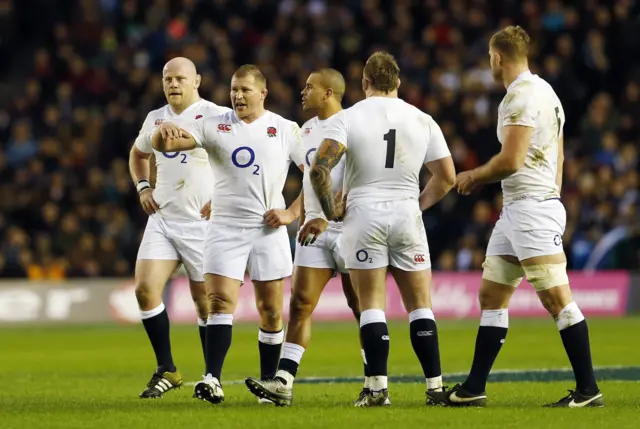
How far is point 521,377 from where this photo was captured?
40.3ft

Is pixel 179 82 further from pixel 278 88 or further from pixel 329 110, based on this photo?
pixel 278 88

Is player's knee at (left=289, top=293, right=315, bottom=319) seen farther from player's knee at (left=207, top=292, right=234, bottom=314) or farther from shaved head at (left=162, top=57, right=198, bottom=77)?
shaved head at (left=162, top=57, right=198, bottom=77)

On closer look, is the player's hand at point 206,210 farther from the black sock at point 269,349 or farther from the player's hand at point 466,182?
the player's hand at point 466,182

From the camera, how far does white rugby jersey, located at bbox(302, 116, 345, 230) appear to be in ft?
32.1

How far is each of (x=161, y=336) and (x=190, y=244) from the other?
0.78m

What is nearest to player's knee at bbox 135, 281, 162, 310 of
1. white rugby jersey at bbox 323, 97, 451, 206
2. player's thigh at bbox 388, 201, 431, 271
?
white rugby jersey at bbox 323, 97, 451, 206

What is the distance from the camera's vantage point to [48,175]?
76.1ft

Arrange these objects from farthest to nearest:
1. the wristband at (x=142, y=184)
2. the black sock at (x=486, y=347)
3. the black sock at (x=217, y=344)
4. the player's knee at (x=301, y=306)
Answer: the wristband at (x=142, y=184)
the player's knee at (x=301, y=306)
the black sock at (x=217, y=344)
the black sock at (x=486, y=347)

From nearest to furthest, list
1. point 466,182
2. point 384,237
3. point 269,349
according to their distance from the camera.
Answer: point 466,182 → point 384,237 → point 269,349

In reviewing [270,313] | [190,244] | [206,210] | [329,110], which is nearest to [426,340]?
[270,313]

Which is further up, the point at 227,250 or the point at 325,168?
the point at 325,168

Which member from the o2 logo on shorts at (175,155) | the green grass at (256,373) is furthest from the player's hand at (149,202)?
the green grass at (256,373)

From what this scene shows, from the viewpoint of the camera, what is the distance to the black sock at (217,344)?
938 centimetres

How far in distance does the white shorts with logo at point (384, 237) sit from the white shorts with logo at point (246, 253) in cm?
79
